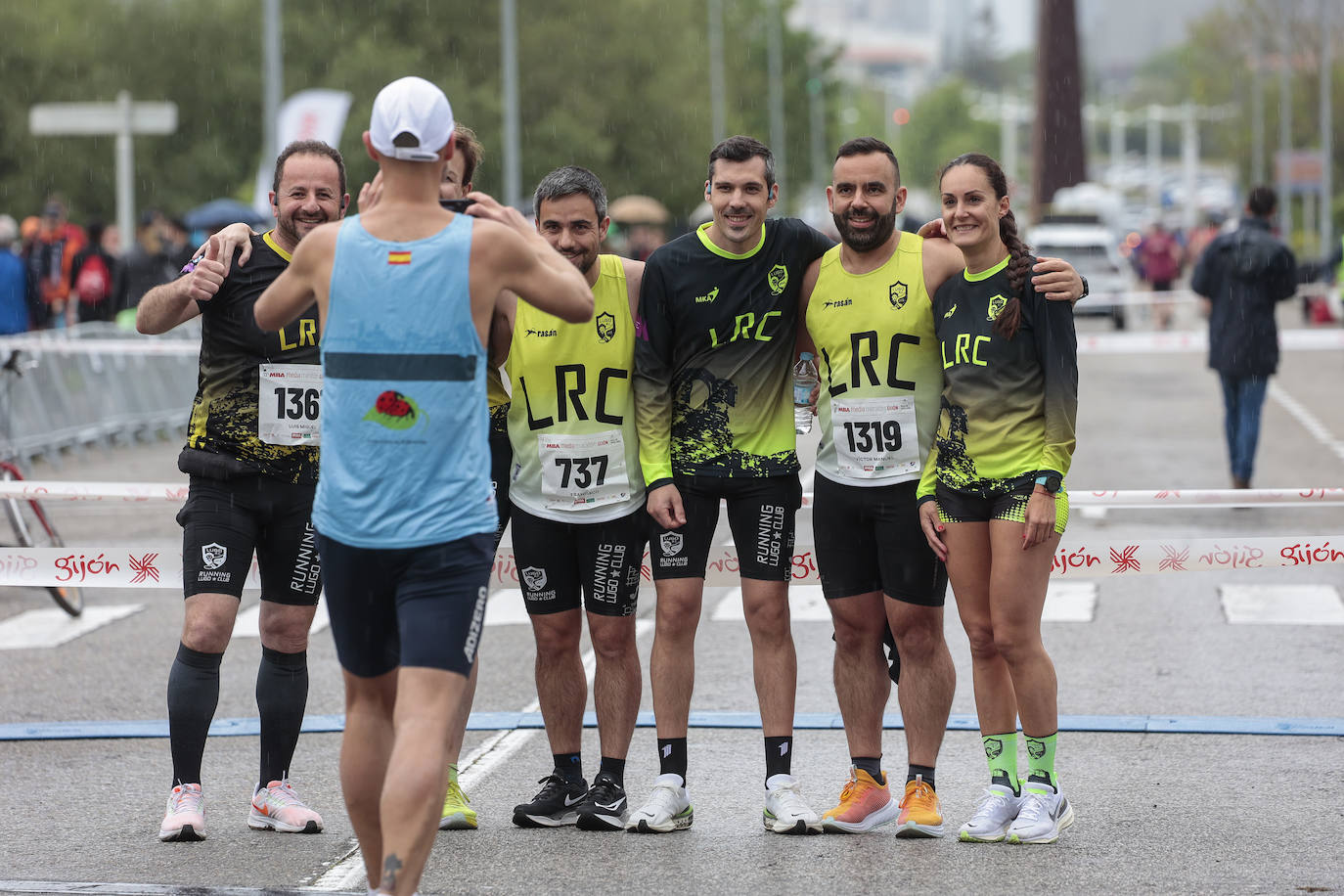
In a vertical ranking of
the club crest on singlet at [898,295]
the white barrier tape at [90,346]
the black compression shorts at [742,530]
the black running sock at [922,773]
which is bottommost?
the black running sock at [922,773]

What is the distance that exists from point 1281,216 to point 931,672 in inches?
2371

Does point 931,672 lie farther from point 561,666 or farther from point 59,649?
point 59,649

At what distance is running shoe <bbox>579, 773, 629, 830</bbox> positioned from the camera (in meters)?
6.19

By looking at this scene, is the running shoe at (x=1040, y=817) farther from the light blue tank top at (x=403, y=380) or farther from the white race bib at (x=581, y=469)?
the light blue tank top at (x=403, y=380)

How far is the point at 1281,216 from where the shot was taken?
206 feet

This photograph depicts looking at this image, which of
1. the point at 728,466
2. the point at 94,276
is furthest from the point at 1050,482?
the point at 94,276

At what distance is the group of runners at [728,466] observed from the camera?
5.95 metres

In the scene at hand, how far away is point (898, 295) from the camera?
6.09m

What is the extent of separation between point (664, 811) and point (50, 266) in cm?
1778

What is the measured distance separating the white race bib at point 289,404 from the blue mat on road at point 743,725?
177cm

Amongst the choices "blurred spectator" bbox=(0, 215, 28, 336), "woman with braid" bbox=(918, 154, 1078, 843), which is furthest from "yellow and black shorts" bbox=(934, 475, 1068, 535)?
"blurred spectator" bbox=(0, 215, 28, 336)

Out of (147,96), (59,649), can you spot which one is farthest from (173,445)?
(147,96)

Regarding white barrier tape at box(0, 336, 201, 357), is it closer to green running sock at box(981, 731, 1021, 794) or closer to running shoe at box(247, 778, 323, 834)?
running shoe at box(247, 778, 323, 834)

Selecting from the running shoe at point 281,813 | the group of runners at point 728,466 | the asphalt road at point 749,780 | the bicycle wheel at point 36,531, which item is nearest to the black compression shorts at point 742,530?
the group of runners at point 728,466
